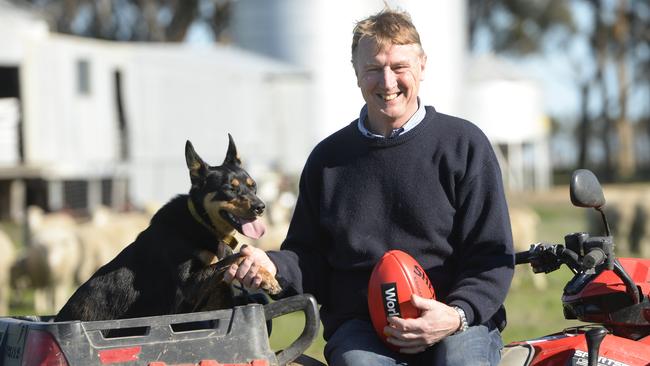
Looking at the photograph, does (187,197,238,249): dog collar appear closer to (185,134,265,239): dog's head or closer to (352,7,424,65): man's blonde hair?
(185,134,265,239): dog's head

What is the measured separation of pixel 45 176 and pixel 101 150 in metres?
1.98

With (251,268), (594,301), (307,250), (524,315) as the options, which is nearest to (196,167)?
(307,250)

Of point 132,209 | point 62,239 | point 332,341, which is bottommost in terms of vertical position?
point 132,209

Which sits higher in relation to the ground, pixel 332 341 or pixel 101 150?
pixel 332 341

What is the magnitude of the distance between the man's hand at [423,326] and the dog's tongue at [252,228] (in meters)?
1.50

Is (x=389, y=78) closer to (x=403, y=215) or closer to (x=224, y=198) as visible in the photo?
(x=403, y=215)

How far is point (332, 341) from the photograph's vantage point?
3883mm

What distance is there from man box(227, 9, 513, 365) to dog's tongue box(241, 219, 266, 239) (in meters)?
0.93

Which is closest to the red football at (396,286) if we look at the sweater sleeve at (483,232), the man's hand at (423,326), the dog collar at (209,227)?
the man's hand at (423,326)

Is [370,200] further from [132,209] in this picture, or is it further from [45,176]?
[45,176]

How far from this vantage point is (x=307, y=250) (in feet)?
13.6

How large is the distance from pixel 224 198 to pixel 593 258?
2.10 metres

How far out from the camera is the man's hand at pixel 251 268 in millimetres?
3895

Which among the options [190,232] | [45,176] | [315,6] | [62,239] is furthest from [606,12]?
[190,232]
